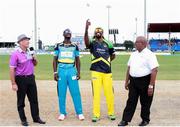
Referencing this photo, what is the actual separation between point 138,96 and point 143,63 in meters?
0.73

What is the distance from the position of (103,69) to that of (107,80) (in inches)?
9.8

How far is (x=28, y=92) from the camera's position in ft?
31.0

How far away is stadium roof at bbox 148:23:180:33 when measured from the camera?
6238 cm

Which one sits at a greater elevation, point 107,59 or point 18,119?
point 107,59

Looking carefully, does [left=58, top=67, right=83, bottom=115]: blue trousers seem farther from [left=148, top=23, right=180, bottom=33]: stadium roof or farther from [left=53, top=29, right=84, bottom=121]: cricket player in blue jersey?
[left=148, top=23, right=180, bottom=33]: stadium roof

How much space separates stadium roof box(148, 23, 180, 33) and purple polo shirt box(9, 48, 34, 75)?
173 ft

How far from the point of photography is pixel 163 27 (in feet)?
209

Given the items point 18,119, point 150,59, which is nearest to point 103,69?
point 150,59

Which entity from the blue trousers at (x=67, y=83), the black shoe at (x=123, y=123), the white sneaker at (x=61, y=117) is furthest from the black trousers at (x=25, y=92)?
the black shoe at (x=123, y=123)

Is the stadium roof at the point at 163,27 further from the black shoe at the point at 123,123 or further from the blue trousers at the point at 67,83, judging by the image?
the black shoe at the point at 123,123

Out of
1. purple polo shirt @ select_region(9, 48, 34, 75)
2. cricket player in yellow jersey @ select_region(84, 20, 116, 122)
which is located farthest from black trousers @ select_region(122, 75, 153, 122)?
purple polo shirt @ select_region(9, 48, 34, 75)

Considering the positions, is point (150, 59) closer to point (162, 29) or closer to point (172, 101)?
point (172, 101)

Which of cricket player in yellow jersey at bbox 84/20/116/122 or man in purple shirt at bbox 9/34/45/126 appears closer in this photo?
man in purple shirt at bbox 9/34/45/126

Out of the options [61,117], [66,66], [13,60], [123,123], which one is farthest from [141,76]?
[13,60]
